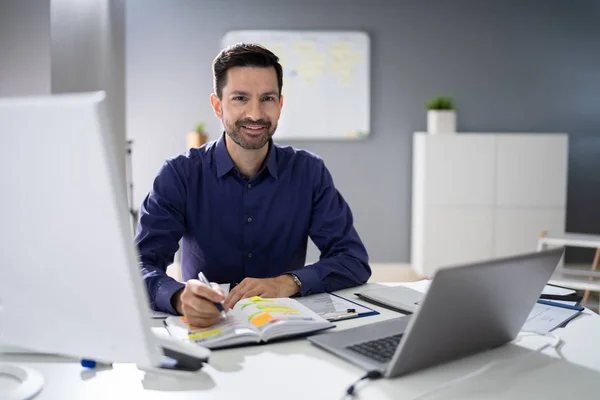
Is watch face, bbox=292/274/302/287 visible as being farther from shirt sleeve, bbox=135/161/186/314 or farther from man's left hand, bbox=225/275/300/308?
shirt sleeve, bbox=135/161/186/314

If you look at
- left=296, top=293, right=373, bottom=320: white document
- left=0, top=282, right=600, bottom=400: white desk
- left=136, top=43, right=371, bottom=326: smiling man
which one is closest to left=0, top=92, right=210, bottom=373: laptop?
left=0, top=282, right=600, bottom=400: white desk

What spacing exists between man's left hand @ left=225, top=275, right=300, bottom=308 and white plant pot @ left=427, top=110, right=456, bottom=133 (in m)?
3.22

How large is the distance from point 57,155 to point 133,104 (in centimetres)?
431

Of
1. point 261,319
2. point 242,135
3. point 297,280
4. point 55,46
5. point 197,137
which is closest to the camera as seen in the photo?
point 261,319

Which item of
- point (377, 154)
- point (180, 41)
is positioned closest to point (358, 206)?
point (377, 154)

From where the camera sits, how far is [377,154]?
16.2 feet

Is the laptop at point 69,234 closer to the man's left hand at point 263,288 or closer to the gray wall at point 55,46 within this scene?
the man's left hand at point 263,288

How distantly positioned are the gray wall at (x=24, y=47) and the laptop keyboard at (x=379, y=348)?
56.8 inches

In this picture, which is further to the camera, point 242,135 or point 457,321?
point 242,135

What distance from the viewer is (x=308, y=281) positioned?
165 centimetres

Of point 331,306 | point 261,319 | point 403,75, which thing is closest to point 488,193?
point 403,75

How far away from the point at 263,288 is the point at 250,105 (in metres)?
0.65

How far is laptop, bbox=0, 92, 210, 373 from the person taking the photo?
731mm

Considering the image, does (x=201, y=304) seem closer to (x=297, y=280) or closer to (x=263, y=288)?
(x=263, y=288)
